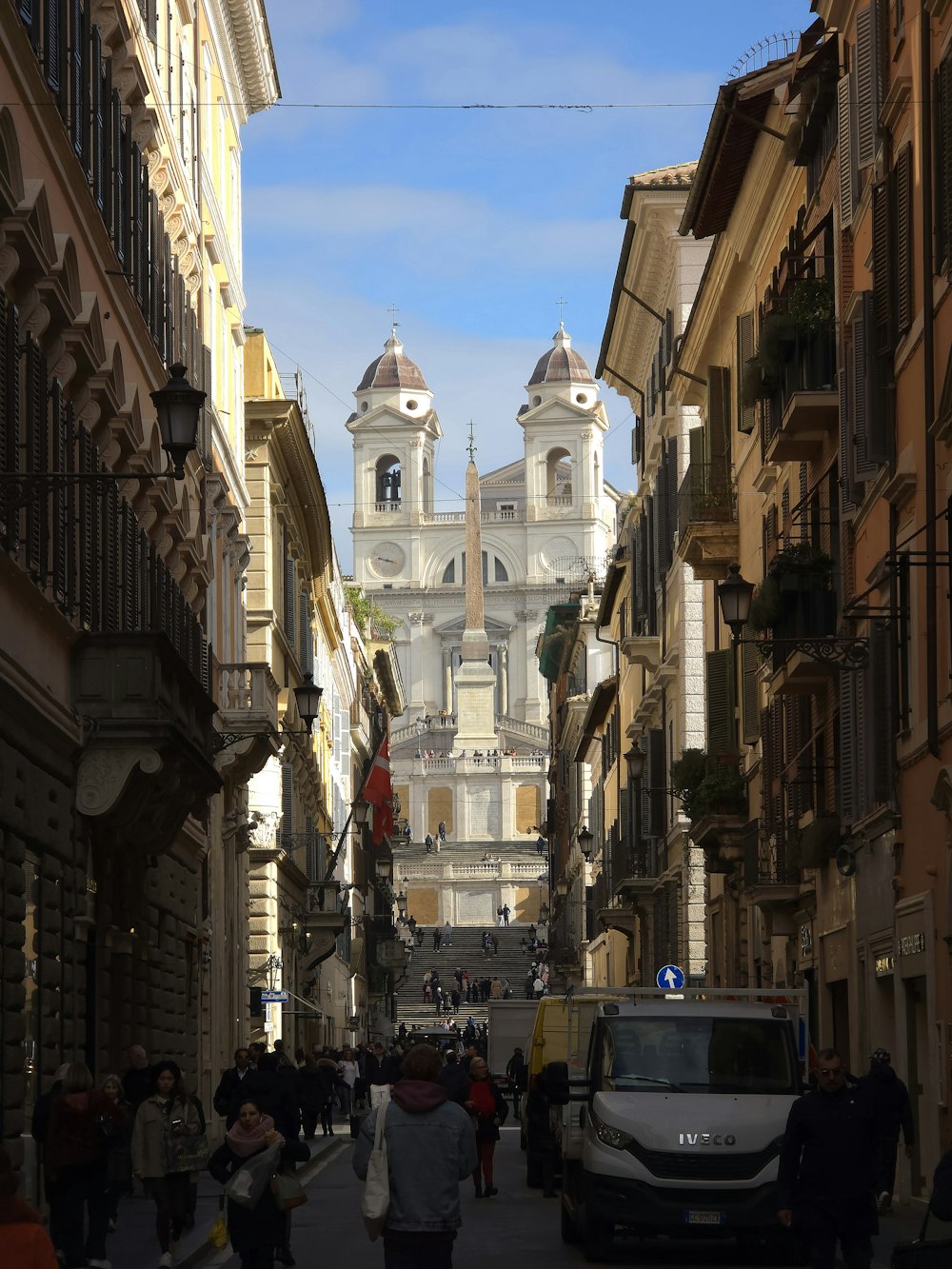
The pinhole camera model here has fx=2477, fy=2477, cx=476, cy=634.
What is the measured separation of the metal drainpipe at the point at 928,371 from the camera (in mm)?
19031

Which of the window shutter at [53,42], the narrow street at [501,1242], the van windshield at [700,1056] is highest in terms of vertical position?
the window shutter at [53,42]

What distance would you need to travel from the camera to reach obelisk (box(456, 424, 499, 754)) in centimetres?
15000

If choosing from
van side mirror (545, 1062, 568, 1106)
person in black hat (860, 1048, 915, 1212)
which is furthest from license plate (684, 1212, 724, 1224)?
person in black hat (860, 1048, 915, 1212)

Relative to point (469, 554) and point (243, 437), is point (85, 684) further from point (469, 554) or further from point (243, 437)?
point (469, 554)

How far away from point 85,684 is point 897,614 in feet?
22.2

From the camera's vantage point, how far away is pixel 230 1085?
21.3 metres

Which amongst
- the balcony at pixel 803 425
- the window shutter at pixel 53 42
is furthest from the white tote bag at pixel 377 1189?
the balcony at pixel 803 425

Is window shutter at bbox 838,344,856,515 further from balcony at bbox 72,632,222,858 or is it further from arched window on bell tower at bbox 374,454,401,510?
arched window on bell tower at bbox 374,454,401,510

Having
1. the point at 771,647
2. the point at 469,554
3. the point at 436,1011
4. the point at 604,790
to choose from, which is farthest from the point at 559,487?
the point at 771,647

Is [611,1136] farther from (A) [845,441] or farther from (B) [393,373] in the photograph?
(B) [393,373]

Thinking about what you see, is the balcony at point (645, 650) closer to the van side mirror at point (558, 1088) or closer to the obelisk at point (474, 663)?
the van side mirror at point (558, 1088)

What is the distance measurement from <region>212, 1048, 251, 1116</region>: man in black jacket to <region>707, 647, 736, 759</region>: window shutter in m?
9.99

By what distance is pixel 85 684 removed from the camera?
19.9 meters

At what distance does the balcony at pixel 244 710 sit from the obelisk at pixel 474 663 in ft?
368
